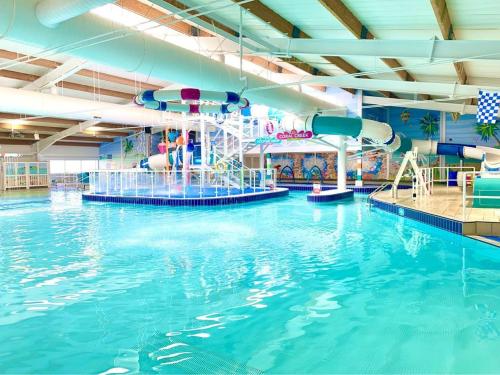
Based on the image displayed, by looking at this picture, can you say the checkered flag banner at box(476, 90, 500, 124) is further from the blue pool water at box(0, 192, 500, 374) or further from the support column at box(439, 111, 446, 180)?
the support column at box(439, 111, 446, 180)

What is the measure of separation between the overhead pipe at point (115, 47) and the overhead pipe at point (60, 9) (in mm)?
111

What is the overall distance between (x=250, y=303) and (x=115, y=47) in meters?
4.40

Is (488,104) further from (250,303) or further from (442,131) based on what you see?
(442,131)

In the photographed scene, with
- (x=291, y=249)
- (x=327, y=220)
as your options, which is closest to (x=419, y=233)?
(x=327, y=220)

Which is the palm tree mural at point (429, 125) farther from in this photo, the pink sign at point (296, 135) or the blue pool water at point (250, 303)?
the blue pool water at point (250, 303)

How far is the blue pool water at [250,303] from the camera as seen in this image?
2961 mm

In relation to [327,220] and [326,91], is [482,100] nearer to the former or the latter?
[327,220]

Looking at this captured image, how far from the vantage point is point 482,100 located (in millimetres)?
8062

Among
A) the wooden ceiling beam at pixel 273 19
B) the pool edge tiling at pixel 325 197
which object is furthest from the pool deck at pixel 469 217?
the wooden ceiling beam at pixel 273 19

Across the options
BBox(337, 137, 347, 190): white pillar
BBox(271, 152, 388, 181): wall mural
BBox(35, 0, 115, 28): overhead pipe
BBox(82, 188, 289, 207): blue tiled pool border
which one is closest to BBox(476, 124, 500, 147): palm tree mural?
BBox(271, 152, 388, 181): wall mural

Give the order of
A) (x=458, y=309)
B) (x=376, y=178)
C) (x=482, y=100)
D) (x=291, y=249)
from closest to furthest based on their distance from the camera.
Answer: (x=458, y=309) → (x=291, y=249) → (x=482, y=100) → (x=376, y=178)

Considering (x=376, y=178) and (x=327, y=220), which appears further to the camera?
(x=376, y=178)

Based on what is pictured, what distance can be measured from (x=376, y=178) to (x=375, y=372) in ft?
70.9

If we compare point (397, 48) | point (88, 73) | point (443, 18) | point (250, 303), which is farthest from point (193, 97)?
point (88, 73)
